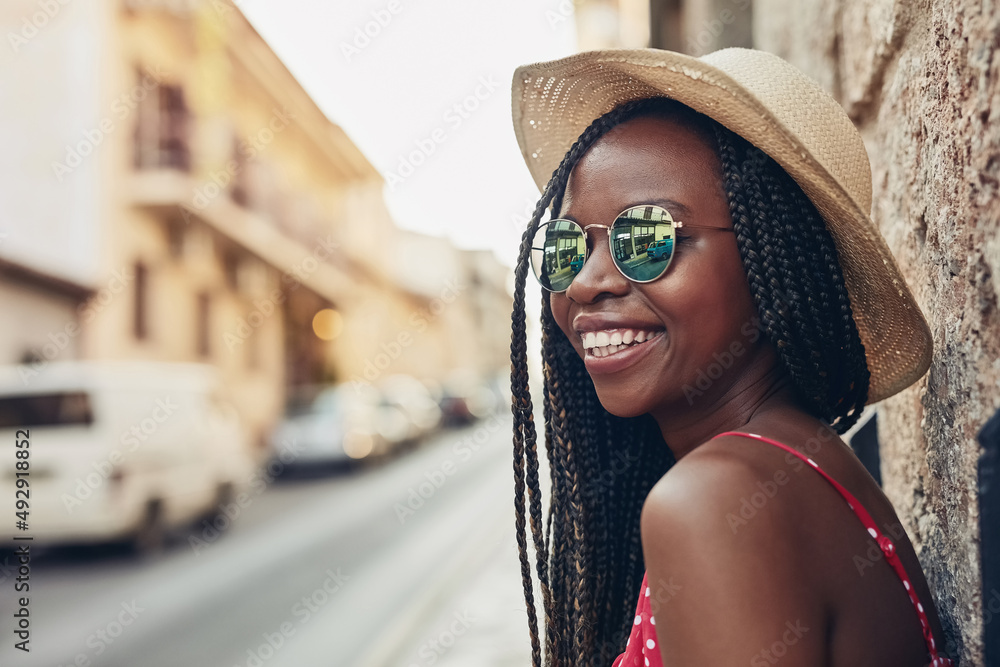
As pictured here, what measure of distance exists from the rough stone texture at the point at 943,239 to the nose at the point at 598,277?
52 cm

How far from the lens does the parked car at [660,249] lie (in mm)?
1283

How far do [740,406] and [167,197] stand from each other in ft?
49.6

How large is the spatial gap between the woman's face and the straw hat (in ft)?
0.33

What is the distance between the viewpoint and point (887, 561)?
3.76ft

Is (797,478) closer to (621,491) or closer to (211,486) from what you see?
(621,491)

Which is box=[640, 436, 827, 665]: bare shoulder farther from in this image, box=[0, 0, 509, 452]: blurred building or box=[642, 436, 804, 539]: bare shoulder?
box=[0, 0, 509, 452]: blurred building

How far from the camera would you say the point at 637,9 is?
17.3 meters

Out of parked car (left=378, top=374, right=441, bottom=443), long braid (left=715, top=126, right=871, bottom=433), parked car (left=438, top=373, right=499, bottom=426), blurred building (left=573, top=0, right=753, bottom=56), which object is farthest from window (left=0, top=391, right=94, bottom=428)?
parked car (left=438, top=373, right=499, bottom=426)

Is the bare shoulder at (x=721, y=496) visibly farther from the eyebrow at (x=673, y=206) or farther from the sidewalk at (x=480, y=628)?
the sidewalk at (x=480, y=628)

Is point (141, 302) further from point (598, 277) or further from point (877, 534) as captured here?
point (877, 534)

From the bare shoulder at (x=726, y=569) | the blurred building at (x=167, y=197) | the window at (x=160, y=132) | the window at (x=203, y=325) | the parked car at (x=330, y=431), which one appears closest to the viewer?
the bare shoulder at (x=726, y=569)

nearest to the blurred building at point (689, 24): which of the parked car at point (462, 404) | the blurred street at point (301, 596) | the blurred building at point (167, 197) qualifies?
the blurred street at point (301, 596)

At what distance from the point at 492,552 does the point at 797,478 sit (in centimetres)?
662

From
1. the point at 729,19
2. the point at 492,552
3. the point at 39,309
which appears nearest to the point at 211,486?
the point at 492,552
